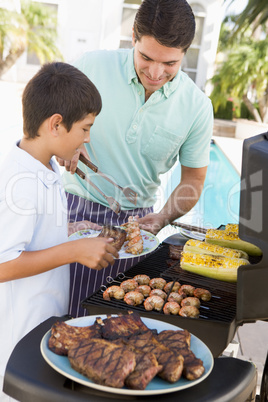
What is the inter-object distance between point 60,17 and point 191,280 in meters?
25.5

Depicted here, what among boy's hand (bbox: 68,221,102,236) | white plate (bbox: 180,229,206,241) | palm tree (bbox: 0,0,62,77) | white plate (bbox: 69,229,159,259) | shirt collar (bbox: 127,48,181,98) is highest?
shirt collar (bbox: 127,48,181,98)

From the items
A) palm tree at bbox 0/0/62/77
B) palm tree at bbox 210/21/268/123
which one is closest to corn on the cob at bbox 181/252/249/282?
palm tree at bbox 210/21/268/123

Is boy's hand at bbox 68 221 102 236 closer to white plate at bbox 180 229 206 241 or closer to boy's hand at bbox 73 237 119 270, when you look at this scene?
white plate at bbox 180 229 206 241

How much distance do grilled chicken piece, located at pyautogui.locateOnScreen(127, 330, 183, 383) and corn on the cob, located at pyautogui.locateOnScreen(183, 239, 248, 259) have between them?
763 millimetres

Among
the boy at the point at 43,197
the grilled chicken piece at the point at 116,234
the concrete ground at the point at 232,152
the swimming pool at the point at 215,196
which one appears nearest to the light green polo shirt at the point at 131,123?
the grilled chicken piece at the point at 116,234

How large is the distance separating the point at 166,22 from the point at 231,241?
1.03 m

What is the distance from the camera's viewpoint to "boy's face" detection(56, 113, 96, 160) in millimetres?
1861

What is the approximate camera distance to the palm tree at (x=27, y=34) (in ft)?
65.5

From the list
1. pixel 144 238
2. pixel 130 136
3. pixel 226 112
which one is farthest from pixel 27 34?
pixel 144 238

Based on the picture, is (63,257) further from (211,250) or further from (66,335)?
(211,250)

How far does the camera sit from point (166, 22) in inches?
85.7

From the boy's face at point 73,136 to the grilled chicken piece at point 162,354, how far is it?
846 mm

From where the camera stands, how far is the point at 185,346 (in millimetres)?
1274

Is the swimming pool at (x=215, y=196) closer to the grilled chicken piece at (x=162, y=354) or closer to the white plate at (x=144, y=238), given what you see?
the white plate at (x=144, y=238)
